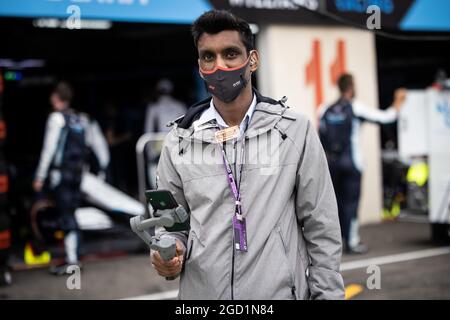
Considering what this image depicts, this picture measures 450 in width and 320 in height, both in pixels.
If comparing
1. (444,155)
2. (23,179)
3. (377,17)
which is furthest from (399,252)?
(23,179)

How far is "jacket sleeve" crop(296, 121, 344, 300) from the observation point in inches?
113

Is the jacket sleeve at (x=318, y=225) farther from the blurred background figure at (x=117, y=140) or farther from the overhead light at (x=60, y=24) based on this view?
the blurred background figure at (x=117, y=140)

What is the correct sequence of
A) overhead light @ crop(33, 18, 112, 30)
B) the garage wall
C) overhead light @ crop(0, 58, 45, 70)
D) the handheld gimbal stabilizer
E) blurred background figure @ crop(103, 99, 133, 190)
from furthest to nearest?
1. blurred background figure @ crop(103, 99, 133, 190)
2. overhead light @ crop(0, 58, 45, 70)
3. overhead light @ crop(33, 18, 112, 30)
4. the garage wall
5. the handheld gimbal stabilizer

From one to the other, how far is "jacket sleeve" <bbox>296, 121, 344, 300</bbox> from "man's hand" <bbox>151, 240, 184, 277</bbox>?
0.55 meters

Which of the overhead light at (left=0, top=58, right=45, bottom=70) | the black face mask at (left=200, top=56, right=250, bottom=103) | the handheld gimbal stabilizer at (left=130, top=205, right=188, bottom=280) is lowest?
the handheld gimbal stabilizer at (left=130, top=205, right=188, bottom=280)

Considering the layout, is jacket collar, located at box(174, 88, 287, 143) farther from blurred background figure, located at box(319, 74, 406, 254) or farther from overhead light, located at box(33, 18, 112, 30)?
overhead light, located at box(33, 18, 112, 30)

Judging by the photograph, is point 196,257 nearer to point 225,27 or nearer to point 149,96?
point 225,27

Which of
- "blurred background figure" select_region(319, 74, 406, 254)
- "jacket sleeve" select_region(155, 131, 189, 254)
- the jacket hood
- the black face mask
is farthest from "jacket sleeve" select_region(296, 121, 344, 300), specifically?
"blurred background figure" select_region(319, 74, 406, 254)

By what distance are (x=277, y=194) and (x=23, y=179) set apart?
8369 millimetres

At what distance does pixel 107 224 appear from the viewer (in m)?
9.43

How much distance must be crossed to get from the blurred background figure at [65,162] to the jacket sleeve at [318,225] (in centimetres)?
565

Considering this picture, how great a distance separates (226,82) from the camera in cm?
296

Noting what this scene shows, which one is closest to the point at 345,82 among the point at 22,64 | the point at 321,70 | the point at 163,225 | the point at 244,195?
the point at 321,70

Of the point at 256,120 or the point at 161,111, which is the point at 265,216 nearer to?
the point at 256,120
